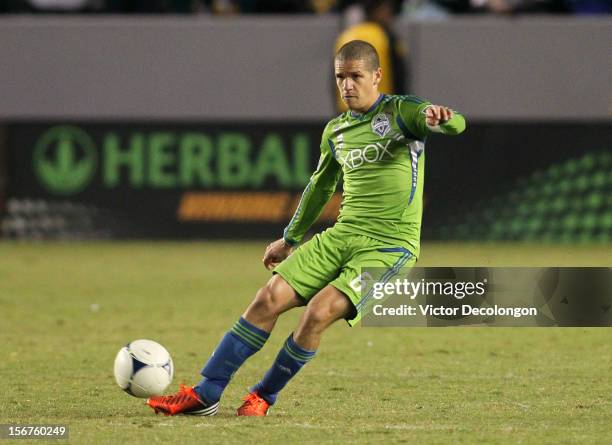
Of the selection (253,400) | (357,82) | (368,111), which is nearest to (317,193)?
(368,111)

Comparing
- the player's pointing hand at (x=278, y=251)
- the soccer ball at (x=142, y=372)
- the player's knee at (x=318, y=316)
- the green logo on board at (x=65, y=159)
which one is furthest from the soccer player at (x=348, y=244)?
the green logo on board at (x=65, y=159)

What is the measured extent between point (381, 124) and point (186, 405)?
1744 mm

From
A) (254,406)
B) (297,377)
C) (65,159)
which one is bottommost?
(65,159)

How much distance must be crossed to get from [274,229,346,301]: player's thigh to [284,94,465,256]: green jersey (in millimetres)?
157

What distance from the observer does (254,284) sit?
13523 mm

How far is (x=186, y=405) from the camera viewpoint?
6551 millimetres

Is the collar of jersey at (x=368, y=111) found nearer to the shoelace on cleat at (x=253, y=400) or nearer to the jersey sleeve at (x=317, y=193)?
the jersey sleeve at (x=317, y=193)

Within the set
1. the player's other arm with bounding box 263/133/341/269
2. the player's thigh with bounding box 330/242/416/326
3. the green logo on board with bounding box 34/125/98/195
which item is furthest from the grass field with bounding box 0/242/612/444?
the green logo on board with bounding box 34/125/98/195

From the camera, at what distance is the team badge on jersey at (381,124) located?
6.71 meters

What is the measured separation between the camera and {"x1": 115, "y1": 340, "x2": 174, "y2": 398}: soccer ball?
6.83 meters

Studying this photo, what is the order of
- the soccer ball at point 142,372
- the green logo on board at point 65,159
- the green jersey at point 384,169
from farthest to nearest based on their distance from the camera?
the green logo on board at point 65,159
the soccer ball at point 142,372
the green jersey at point 384,169

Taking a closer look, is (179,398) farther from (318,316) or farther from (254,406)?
(318,316)

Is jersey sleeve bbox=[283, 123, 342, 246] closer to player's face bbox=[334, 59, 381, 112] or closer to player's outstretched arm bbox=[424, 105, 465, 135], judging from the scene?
player's face bbox=[334, 59, 381, 112]

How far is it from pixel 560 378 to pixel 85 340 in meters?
3.71
